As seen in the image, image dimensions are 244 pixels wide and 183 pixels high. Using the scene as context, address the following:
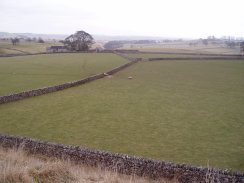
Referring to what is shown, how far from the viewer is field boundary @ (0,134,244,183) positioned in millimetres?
11680

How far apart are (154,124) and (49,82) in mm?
18606

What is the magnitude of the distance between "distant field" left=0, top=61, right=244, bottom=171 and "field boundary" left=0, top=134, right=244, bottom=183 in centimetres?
227

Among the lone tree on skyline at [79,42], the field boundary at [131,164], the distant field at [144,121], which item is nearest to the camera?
the field boundary at [131,164]

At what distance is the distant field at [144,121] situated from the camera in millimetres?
16125

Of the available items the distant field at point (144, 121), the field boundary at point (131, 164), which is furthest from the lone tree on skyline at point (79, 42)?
the field boundary at point (131, 164)

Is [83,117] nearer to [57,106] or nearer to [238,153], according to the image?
[57,106]

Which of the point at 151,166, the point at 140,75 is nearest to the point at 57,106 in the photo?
the point at 151,166

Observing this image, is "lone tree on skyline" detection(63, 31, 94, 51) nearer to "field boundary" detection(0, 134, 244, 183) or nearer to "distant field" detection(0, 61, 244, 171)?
"distant field" detection(0, 61, 244, 171)

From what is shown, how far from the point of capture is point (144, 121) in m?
21.0

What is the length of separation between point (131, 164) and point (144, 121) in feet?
26.7

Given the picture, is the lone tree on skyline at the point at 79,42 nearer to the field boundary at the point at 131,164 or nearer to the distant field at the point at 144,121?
the distant field at the point at 144,121

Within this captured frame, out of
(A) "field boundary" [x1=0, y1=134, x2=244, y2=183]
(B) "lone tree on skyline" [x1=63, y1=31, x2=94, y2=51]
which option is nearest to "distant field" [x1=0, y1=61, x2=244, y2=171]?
(A) "field boundary" [x1=0, y1=134, x2=244, y2=183]

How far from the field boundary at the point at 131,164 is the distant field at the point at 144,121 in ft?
7.46

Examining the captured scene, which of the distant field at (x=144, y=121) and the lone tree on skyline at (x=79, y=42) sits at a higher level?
the lone tree on skyline at (x=79, y=42)
